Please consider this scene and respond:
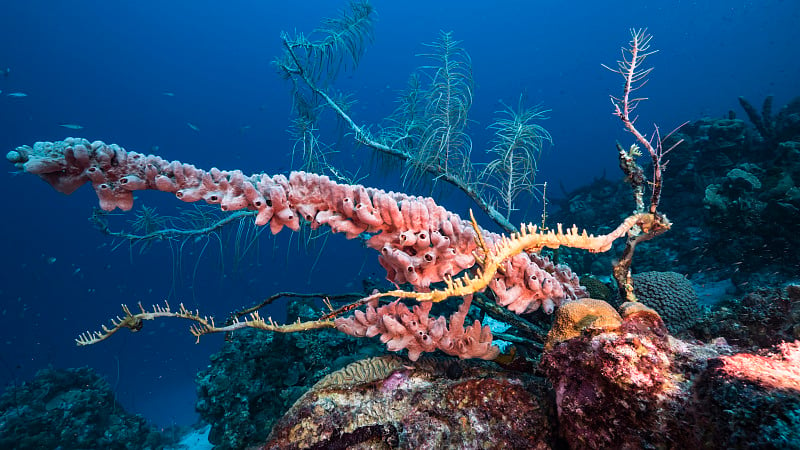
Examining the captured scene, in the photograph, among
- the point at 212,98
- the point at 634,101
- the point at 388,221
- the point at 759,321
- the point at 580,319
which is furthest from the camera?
the point at 212,98

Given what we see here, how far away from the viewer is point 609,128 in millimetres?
87750

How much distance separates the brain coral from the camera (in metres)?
2.95

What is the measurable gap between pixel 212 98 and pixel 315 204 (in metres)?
91.5

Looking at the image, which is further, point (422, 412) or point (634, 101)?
point (422, 412)

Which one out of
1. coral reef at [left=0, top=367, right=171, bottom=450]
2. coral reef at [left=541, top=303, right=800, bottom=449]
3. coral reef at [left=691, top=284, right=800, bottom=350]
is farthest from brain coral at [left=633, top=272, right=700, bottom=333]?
coral reef at [left=0, top=367, right=171, bottom=450]

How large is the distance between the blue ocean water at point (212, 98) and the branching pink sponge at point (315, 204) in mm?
21132

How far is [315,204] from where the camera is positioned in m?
2.48

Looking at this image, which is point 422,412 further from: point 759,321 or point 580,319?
point 759,321

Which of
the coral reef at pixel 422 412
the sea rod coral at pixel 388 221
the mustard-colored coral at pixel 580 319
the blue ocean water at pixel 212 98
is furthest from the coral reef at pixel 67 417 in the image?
the mustard-colored coral at pixel 580 319

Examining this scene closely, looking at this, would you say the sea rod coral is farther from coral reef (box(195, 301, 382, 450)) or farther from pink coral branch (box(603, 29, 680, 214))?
coral reef (box(195, 301, 382, 450))

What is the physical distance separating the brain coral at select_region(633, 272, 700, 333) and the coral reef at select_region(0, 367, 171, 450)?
13480 millimetres

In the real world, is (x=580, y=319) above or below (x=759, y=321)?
above

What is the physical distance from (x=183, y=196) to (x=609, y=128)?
107475 millimetres

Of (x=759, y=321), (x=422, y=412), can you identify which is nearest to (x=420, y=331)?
(x=422, y=412)
